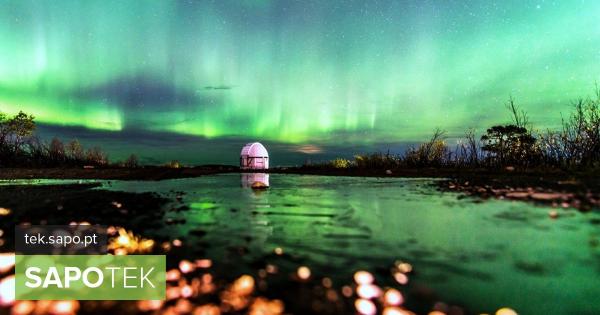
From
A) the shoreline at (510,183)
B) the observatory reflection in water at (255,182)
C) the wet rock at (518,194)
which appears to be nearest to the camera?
the shoreline at (510,183)

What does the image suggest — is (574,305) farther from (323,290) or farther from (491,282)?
(323,290)

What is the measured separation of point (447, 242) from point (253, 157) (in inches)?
1321

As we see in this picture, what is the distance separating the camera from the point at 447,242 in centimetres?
573

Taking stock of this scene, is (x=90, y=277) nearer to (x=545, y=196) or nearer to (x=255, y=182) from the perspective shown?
(x=545, y=196)

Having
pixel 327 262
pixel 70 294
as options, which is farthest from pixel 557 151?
pixel 70 294

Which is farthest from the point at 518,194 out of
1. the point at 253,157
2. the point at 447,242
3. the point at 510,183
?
the point at 253,157

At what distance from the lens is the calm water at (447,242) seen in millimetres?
4016

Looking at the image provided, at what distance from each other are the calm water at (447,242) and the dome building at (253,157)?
28353 millimetres

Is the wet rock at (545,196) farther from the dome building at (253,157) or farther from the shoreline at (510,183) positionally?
the dome building at (253,157)

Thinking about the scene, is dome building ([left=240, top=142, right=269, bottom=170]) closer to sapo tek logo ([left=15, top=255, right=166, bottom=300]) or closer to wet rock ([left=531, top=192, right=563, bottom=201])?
wet rock ([left=531, top=192, right=563, bottom=201])

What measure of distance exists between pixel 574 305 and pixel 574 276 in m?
0.90

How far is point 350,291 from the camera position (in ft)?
12.6

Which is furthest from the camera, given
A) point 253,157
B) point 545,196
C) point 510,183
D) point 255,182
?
point 253,157

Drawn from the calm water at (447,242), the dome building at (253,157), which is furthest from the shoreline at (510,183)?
the dome building at (253,157)
